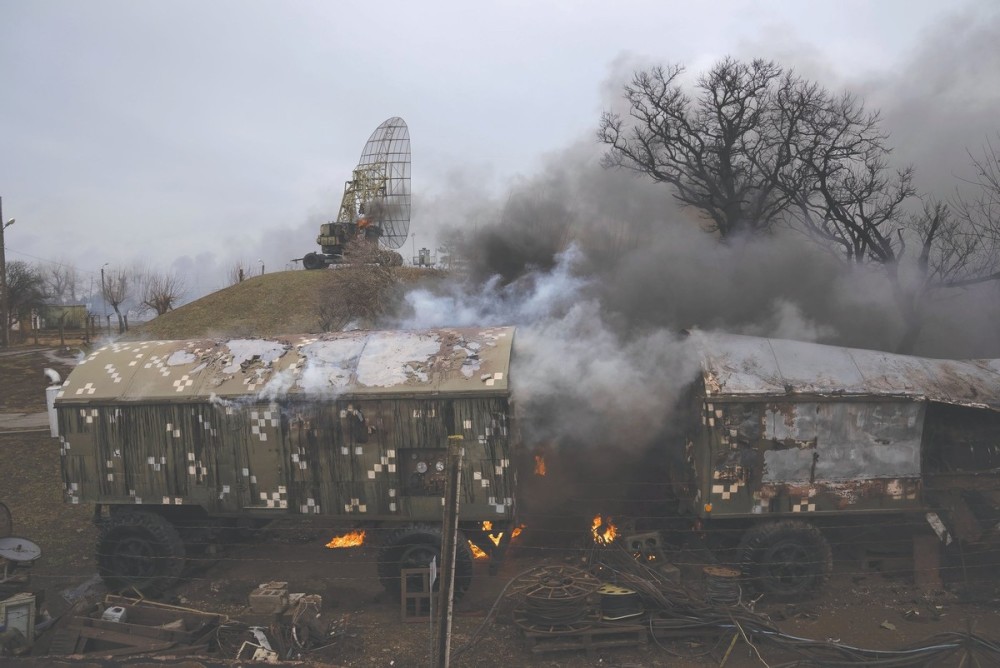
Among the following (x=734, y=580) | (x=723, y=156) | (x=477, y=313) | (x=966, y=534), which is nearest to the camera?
(x=734, y=580)

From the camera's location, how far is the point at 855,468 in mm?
7324

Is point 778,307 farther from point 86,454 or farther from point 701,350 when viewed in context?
point 86,454

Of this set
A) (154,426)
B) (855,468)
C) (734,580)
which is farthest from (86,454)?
(855,468)

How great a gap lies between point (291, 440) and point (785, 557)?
21.2ft

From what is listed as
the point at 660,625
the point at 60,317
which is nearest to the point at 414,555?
the point at 660,625

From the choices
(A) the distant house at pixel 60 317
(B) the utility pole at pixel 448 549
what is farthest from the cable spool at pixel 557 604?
(A) the distant house at pixel 60 317

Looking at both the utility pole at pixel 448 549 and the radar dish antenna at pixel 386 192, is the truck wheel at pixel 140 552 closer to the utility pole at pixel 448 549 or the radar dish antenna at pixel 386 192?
the utility pole at pixel 448 549

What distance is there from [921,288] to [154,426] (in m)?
12.9

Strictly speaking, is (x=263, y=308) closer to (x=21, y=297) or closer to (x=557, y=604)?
(x=21, y=297)

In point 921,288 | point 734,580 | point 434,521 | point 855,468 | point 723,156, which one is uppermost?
point 723,156

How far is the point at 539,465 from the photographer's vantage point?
9141 mm

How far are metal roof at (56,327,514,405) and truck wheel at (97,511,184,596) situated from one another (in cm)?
164

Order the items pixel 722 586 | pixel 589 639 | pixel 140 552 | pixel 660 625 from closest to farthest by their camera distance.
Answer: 1. pixel 589 639
2. pixel 660 625
3. pixel 722 586
4. pixel 140 552

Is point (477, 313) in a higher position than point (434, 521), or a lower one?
higher
